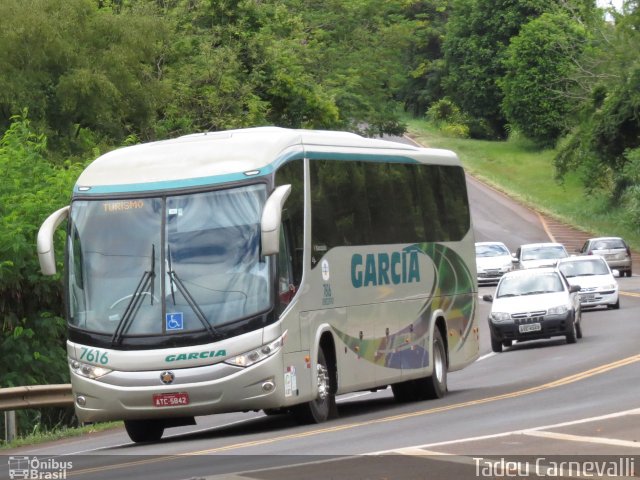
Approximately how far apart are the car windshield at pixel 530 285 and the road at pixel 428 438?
6.09 meters

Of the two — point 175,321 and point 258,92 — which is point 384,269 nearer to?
point 175,321

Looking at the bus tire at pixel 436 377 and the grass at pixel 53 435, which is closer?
the grass at pixel 53 435

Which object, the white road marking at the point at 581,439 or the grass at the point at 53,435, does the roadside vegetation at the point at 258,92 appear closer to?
the grass at the point at 53,435

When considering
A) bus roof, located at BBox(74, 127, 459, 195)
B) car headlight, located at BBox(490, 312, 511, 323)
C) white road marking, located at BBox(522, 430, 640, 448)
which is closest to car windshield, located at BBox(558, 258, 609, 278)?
car headlight, located at BBox(490, 312, 511, 323)

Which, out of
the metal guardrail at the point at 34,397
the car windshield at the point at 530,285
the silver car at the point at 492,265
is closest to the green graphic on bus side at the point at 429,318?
the metal guardrail at the point at 34,397

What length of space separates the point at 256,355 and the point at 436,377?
5765 mm

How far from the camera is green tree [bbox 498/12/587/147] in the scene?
9962cm

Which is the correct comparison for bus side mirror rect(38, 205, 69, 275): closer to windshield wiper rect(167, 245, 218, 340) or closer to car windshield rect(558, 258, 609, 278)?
windshield wiper rect(167, 245, 218, 340)

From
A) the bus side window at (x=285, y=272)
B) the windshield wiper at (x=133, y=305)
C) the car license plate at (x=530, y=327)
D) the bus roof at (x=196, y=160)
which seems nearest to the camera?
the windshield wiper at (x=133, y=305)

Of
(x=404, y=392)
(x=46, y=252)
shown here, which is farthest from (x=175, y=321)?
(x=404, y=392)

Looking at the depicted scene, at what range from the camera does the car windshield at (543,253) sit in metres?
53.5

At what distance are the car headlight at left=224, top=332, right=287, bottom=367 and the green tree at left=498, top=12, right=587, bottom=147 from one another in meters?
84.4

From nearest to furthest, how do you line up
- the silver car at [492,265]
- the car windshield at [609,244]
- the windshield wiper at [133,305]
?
the windshield wiper at [133,305] → the silver car at [492,265] → the car windshield at [609,244]

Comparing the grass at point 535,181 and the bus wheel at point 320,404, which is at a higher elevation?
the bus wheel at point 320,404
